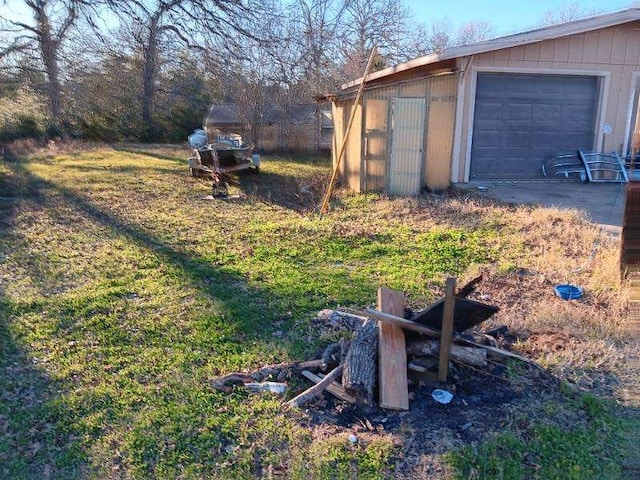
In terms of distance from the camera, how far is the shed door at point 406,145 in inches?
371

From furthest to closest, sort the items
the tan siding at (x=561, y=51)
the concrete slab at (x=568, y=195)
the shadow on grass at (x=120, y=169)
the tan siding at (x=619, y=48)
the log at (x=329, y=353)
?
the shadow on grass at (x=120, y=169) → the tan siding at (x=619, y=48) → the tan siding at (x=561, y=51) → the concrete slab at (x=568, y=195) → the log at (x=329, y=353)

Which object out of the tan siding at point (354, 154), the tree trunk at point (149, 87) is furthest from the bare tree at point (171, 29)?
the tan siding at point (354, 154)

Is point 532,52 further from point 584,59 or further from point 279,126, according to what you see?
point 279,126

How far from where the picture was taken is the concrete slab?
7.55 meters

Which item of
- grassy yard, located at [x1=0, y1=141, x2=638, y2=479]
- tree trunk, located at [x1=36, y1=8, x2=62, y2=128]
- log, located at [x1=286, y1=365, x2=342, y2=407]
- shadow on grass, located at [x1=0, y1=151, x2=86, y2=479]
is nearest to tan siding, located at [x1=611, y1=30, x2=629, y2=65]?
grassy yard, located at [x1=0, y1=141, x2=638, y2=479]

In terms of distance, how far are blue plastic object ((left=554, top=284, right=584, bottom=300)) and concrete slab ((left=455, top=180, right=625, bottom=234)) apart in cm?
240

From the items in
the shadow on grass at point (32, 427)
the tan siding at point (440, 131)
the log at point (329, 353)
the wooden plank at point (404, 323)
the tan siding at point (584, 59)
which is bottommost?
the shadow on grass at point (32, 427)

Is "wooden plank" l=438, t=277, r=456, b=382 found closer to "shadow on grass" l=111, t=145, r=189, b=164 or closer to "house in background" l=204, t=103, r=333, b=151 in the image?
"shadow on grass" l=111, t=145, r=189, b=164

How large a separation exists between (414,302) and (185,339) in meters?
2.01

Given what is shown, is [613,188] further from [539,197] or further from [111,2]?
[111,2]

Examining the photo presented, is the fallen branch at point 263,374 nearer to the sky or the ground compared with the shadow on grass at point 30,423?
nearer to the sky

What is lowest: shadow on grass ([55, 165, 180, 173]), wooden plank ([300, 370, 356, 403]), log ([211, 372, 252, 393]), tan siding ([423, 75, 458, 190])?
log ([211, 372, 252, 393])

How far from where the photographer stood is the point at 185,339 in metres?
3.95

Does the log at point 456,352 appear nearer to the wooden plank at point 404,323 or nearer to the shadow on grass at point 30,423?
the wooden plank at point 404,323
